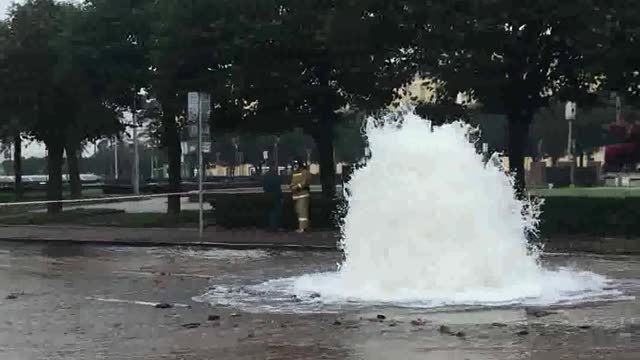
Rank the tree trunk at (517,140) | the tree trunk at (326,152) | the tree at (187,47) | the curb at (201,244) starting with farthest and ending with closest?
the tree trunk at (326,152)
the tree at (187,47)
the tree trunk at (517,140)
the curb at (201,244)

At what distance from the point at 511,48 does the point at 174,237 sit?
9551 mm

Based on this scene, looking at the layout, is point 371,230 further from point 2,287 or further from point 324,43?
point 324,43

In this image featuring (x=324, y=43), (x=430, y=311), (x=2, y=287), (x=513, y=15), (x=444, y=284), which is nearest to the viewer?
(x=430, y=311)

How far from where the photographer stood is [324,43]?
2672 cm

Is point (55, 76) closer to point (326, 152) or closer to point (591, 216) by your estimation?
point (326, 152)

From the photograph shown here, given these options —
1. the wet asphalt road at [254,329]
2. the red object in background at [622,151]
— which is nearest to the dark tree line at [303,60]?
the wet asphalt road at [254,329]

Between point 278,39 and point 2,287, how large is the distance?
13.1 metres

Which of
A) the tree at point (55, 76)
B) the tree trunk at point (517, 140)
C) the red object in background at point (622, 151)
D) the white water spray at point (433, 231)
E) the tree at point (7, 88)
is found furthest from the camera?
the red object in background at point (622, 151)

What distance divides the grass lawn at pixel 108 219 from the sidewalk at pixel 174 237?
45.0 inches

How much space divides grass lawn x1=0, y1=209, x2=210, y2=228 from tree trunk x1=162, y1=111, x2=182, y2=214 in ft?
1.46

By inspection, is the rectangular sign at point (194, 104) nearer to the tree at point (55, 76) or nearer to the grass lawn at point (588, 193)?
the tree at point (55, 76)

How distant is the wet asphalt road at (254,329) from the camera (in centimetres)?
956

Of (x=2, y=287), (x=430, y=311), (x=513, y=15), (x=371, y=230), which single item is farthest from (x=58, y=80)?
(x=430, y=311)

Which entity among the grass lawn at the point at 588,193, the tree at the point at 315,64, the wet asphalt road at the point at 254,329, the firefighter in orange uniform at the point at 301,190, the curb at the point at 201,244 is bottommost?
the curb at the point at 201,244
